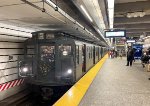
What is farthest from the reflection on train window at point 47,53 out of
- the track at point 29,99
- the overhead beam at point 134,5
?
the overhead beam at point 134,5

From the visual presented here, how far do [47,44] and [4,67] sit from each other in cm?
205

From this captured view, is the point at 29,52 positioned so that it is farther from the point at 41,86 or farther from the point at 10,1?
the point at 10,1

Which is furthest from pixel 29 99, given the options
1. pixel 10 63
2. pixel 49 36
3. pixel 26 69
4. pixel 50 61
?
pixel 49 36

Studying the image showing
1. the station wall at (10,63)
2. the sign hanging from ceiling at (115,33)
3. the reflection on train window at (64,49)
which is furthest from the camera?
the sign hanging from ceiling at (115,33)

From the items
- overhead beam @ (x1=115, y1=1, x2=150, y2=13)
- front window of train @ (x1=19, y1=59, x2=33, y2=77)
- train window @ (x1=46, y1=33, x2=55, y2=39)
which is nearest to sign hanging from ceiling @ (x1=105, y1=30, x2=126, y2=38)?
overhead beam @ (x1=115, y1=1, x2=150, y2=13)

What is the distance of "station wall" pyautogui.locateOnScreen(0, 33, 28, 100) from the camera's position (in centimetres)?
856

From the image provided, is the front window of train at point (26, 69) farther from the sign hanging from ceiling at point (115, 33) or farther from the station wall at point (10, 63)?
the sign hanging from ceiling at point (115, 33)

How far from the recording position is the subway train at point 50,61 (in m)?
8.61

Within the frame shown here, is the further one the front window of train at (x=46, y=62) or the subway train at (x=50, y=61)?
the front window of train at (x=46, y=62)

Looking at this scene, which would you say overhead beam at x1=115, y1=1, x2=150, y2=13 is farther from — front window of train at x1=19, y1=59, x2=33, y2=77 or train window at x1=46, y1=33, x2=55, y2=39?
front window of train at x1=19, y1=59, x2=33, y2=77

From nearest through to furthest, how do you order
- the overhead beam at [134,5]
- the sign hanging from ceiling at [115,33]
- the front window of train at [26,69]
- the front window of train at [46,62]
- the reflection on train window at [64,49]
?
1. the reflection on train window at [64,49]
2. the front window of train at [46,62]
3. the front window of train at [26,69]
4. the overhead beam at [134,5]
5. the sign hanging from ceiling at [115,33]

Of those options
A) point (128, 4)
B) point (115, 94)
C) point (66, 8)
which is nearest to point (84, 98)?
point (115, 94)

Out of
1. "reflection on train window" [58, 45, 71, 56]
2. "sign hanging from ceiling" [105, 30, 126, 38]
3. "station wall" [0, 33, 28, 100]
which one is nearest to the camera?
"station wall" [0, 33, 28, 100]

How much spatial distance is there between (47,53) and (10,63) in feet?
5.66
